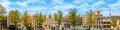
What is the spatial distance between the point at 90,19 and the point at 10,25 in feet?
59.0

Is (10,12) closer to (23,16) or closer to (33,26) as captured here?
(23,16)

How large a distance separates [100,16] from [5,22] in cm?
2002

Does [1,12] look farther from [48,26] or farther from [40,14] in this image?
[48,26]

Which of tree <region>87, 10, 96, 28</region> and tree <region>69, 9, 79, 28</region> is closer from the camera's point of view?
tree <region>69, 9, 79, 28</region>

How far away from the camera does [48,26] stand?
57.9 metres

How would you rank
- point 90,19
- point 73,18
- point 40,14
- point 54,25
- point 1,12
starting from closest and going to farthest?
point 1,12 < point 73,18 < point 90,19 < point 40,14 < point 54,25

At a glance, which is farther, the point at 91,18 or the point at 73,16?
the point at 91,18

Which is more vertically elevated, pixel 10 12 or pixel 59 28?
pixel 10 12

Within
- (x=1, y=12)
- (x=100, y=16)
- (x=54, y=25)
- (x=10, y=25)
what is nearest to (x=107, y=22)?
(x=100, y=16)

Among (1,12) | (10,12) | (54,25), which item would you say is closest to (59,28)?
(54,25)

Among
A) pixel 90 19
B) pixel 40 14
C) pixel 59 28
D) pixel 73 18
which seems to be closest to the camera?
pixel 73 18

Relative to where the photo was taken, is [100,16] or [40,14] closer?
[40,14]

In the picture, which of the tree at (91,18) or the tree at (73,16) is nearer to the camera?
the tree at (73,16)

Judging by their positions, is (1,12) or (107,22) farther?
(107,22)
